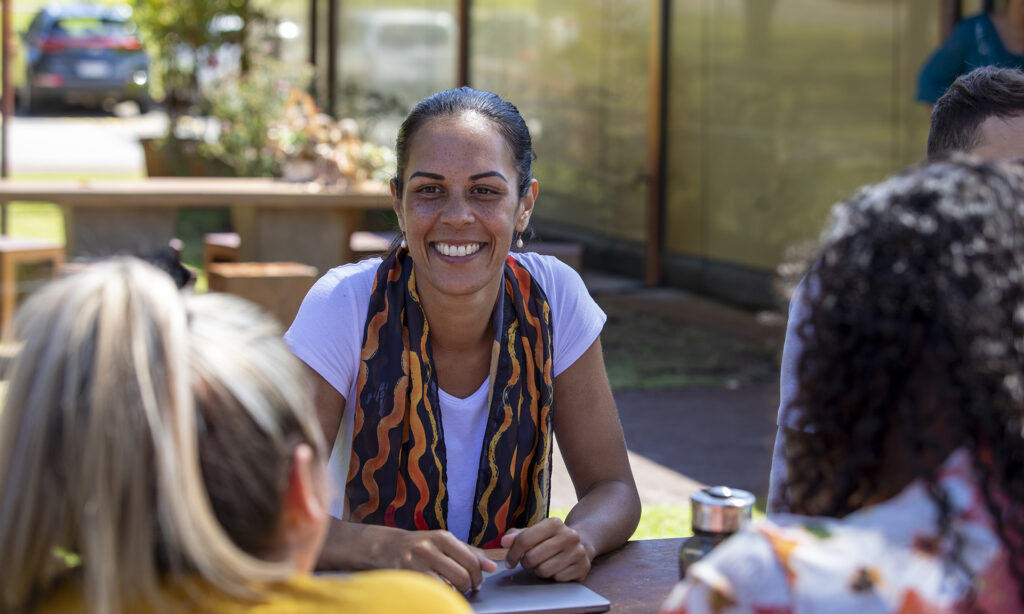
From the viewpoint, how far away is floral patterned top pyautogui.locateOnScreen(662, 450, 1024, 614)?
48.9 inches

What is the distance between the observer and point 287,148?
846cm

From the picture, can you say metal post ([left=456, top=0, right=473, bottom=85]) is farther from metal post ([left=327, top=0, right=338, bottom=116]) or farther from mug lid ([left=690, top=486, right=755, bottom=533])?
mug lid ([left=690, top=486, right=755, bottom=533])

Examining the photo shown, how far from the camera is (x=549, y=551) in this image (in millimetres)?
2055

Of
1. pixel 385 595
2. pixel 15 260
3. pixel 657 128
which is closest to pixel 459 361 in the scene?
pixel 385 595

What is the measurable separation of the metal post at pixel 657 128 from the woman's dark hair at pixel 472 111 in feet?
22.5

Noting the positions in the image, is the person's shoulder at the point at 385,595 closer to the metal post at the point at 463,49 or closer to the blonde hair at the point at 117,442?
the blonde hair at the point at 117,442

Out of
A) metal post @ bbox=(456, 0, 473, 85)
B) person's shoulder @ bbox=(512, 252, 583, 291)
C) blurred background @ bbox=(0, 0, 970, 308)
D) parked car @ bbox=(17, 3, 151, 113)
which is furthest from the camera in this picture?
parked car @ bbox=(17, 3, 151, 113)

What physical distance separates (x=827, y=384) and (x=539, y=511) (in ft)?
4.33

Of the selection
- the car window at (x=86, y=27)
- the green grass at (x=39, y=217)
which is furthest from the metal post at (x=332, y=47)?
the car window at (x=86, y=27)

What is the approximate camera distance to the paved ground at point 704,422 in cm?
512

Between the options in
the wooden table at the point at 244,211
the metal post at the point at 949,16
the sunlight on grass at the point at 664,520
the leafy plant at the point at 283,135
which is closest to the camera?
the sunlight on grass at the point at 664,520

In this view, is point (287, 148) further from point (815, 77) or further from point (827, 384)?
point (827, 384)

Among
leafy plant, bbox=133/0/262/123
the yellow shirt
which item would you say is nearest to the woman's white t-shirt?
the yellow shirt

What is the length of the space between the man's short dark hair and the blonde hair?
1.57 meters
